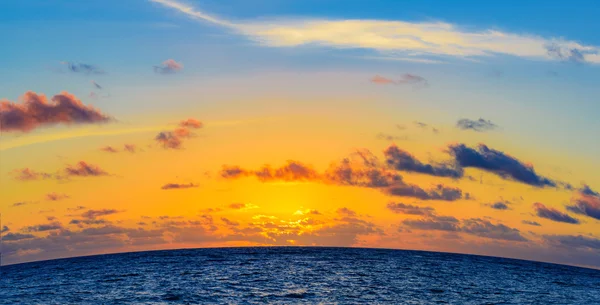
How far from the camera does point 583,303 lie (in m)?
121

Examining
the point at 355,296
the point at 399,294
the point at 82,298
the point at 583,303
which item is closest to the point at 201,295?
the point at 82,298

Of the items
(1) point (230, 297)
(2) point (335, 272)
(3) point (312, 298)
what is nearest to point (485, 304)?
(3) point (312, 298)

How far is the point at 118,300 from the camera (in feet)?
331

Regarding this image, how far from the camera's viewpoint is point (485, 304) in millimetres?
103188

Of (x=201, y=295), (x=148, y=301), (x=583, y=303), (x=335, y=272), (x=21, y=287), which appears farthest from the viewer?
(x=335, y=272)

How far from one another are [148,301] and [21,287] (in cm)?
5453

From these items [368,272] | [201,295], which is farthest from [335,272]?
[201,295]

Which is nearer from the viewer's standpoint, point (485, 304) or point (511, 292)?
point (485, 304)

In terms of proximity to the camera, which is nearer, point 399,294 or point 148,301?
point 148,301

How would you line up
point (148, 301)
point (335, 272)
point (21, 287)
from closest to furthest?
point (148, 301), point (21, 287), point (335, 272)

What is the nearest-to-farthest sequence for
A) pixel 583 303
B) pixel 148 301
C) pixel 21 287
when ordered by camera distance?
pixel 148 301, pixel 583 303, pixel 21 287

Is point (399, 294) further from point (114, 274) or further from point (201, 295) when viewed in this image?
point (114, 274)

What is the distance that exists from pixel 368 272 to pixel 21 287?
89.4 m

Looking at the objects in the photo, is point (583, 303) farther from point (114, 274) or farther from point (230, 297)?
point (114, 274)
